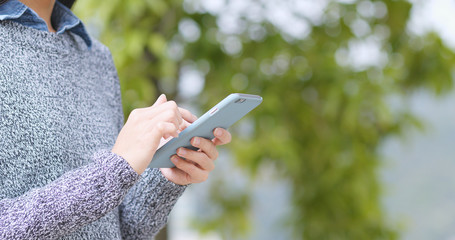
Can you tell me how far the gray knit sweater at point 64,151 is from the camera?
18.5 inches

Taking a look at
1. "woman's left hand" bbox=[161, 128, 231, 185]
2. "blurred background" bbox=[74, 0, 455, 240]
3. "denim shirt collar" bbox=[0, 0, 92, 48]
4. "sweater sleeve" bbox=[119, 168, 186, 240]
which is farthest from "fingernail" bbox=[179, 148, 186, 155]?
"blurred background" bbox=[74, 0, 455, 240]

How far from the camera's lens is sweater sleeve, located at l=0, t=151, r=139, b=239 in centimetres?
46

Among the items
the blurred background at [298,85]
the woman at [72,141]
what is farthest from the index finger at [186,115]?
the blurred background at [298,85]

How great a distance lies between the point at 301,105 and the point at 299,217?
526 mm

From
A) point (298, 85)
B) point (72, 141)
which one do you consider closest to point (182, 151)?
point (72, 141)

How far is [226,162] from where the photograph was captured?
1.77 m

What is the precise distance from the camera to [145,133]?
482 mm

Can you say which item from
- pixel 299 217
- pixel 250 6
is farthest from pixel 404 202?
pixel 250 6

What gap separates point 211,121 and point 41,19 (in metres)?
0.24

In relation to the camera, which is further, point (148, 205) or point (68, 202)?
point (148, 205)

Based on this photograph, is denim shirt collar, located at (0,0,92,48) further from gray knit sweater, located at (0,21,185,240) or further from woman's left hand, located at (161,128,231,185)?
woman's left hand, located at (161,128,231,185)

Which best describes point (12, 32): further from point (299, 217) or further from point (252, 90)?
point (299, 217)

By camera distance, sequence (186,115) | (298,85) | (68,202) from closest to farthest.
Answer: (68,202)
(186,115)
(298,85)

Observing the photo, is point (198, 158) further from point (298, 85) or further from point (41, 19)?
point (298, 85)
